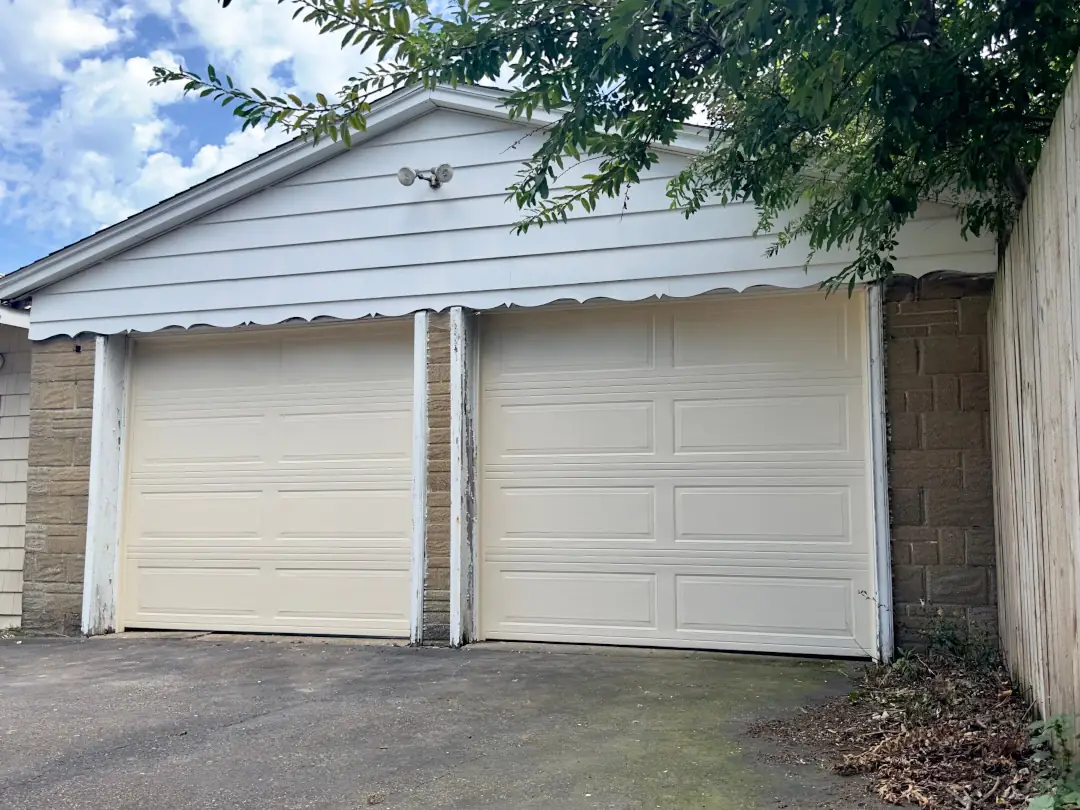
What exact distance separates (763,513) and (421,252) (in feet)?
10.00

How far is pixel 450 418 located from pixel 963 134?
389 cm

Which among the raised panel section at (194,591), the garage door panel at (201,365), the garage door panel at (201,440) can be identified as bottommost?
the raised panel section at (194,591)

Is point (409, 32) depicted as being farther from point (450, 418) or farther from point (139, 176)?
point (139, 176)

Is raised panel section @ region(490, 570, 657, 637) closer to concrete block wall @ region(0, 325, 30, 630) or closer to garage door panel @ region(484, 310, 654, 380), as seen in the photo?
garage door panel @ region(484, 310, 654, 380)

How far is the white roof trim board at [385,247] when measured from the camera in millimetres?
6176

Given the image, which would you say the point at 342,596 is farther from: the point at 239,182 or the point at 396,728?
the point at 239,182

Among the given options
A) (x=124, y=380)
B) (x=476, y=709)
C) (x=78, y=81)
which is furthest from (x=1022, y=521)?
(x=78, y=81)

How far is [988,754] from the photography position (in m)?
3.37

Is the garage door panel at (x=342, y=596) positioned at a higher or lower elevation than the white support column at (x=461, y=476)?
lower

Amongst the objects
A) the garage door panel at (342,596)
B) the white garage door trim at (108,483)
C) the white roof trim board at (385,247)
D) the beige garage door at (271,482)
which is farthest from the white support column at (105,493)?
the garage door panel at (342,596)

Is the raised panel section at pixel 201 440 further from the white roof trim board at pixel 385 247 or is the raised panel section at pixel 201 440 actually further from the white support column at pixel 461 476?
the white support column at pixel 461 476

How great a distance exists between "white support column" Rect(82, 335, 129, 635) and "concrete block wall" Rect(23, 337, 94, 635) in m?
0.07

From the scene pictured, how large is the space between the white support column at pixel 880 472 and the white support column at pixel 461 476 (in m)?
2.69

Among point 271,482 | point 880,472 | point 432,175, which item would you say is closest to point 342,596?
point 271,482
